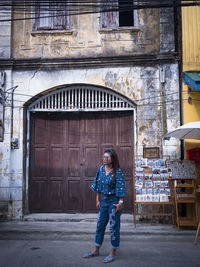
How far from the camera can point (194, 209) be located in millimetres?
7137

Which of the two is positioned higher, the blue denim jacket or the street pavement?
the blue denim jacket

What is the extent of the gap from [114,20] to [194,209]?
226 inches

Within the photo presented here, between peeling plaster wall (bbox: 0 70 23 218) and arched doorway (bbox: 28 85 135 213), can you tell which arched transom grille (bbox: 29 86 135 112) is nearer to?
arched doorway (bbox: 28 85 135 213)

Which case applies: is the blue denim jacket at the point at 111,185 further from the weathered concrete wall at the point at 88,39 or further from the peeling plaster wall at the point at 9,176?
the weathered concrete wall at the point at 88,39

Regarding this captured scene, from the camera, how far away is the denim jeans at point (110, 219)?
4.61 metres

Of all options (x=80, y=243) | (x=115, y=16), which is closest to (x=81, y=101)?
(x=115, y=16)

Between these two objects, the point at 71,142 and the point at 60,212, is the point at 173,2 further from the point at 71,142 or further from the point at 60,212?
the point at 60,212

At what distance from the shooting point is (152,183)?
7.00 m

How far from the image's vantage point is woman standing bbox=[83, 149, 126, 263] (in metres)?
4.62

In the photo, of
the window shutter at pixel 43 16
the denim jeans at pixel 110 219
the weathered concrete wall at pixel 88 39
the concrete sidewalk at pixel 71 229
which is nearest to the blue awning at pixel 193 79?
the weathered concrete wall at pixel 88 39

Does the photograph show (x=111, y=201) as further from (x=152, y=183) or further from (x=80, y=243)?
(x=152, y=183)

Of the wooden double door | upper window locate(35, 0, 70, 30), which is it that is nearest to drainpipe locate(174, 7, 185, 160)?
the wooden double door

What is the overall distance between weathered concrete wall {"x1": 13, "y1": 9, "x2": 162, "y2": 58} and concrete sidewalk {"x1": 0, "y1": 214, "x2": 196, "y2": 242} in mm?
4644

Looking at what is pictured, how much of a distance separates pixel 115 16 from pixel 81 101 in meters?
2.71
